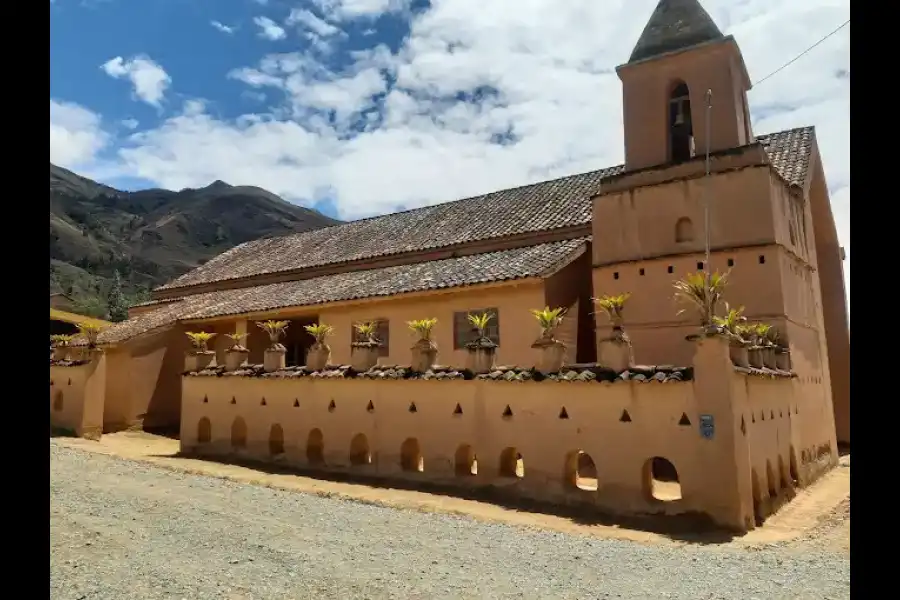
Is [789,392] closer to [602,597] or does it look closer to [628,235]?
[628,235]

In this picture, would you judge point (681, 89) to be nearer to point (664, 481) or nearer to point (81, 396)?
point (664, 481)

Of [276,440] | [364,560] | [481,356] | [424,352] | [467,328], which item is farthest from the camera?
[467,328]

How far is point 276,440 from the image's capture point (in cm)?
1681

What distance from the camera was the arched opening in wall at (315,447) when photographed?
15445 mm

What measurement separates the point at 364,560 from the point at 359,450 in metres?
7.26

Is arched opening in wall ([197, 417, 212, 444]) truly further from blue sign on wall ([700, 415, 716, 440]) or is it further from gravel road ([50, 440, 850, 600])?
blue sign on wall ([700, 415, 716, 440])

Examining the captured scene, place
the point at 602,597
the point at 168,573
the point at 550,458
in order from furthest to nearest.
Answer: the point at 550,458, the point at 168,573, the point at 602,597

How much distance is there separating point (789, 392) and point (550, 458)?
5715 mm

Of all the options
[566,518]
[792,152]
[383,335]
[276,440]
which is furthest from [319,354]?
[792,152]

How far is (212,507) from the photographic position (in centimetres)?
1055

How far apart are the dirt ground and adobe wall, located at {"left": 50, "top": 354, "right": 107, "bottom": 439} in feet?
12.1

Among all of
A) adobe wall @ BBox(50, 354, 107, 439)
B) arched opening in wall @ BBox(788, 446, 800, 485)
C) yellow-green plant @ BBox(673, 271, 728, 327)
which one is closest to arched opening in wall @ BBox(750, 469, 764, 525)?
yellow-green plant @ BBox(673, 271, 728, 327)
